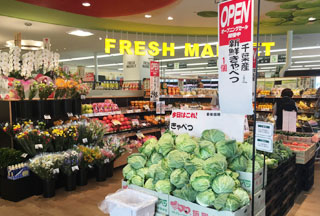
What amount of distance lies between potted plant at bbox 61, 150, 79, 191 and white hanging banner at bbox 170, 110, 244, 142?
2.10 m

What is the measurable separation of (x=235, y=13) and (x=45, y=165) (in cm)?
329

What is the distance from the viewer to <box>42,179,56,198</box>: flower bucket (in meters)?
4.04

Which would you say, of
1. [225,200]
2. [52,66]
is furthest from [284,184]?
[52,66]

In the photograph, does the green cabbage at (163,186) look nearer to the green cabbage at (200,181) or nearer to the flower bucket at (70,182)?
the green cabbage at (200,181)

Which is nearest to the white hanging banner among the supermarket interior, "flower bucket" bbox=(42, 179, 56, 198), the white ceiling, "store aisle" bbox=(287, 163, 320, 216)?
the supermarket interior

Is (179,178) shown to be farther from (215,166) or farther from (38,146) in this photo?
(38,146)

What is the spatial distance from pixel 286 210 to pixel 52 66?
14.9 ft

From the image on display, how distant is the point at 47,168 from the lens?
12.7 feet

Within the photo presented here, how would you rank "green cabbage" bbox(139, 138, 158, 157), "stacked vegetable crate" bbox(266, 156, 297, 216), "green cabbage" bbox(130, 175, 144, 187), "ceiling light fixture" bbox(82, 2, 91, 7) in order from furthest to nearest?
"ceiling light fixture" bbox(82, 2, 91, 7), "stacked vegetable crate" bbox(266, 156, 297, 216), "green cabbage" bbox(139, 138, 158, 157), "green cabbage" bbox(130, 175, 144, 187)

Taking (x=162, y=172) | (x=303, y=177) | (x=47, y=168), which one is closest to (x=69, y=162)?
(x=47, y=168)

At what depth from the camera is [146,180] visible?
2277mm

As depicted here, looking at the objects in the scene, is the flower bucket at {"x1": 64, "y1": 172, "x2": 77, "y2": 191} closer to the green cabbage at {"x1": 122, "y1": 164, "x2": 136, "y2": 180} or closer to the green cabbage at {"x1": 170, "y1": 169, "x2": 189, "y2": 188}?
the green cabbage at {"x1": 122, "y1": 164, "x2": 136, "y2": 180}

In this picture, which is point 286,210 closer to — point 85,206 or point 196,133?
point 196,133

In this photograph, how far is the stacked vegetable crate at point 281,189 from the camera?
2828 mm
